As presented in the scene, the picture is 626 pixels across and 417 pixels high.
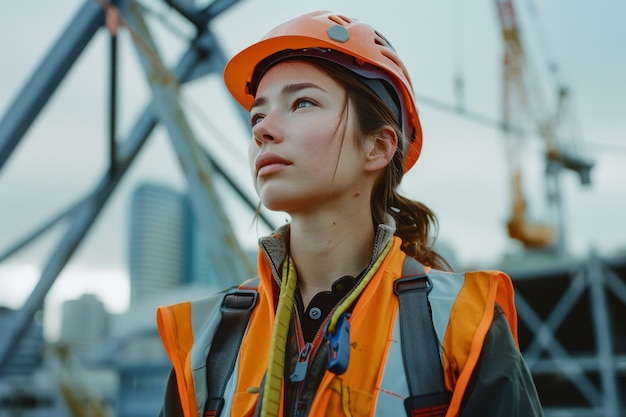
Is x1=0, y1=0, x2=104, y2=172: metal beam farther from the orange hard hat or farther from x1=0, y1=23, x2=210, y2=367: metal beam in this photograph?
the orange hard hat

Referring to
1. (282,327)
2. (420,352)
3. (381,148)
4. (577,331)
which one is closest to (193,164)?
(381,148)

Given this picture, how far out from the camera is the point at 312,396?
49.4 inches

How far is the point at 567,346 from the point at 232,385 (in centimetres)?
2134

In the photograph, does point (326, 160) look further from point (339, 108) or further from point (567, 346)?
point (567, 346)

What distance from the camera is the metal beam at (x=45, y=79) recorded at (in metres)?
4.23

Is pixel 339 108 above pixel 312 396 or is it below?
above

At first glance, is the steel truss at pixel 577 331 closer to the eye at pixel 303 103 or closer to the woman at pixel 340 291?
the woman at pixel 340 291

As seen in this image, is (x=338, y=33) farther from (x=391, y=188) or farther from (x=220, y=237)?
(x=220, y=237)

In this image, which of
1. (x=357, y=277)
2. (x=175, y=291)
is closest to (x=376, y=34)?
(x=357, y=277)

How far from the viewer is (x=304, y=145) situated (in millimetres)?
1382

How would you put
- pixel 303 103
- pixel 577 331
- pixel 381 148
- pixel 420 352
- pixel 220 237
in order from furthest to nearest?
1. pixel 577 331
2. pixel 220 237
3. pixel 381 148
4. pixel 303 103
5. pixel 420 352

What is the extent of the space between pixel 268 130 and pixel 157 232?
118378 millimetres

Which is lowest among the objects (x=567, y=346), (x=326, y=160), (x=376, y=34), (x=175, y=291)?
(x=326, y=160)

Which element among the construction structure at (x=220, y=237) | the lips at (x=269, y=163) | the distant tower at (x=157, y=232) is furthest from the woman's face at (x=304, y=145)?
the distant tower at (x=157, y=232)
